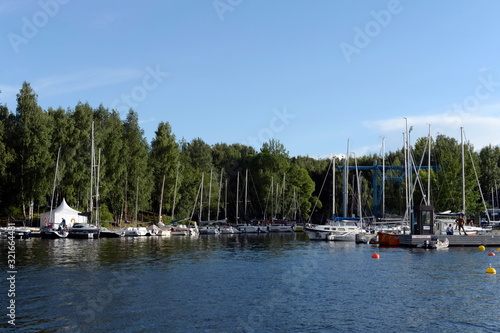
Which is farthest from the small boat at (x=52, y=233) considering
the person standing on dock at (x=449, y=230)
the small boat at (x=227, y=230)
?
the person standing on dock at (x=449, y=230)

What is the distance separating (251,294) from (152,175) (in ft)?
285

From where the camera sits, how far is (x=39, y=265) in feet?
133

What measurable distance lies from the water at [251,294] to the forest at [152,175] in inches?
1668

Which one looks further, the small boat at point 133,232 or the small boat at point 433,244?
the small boat at point 133,232

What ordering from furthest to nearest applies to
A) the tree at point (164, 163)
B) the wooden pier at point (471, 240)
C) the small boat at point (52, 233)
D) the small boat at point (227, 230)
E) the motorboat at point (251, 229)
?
the tree at point (164, 163)
the motorboat at point (251, 229)
the small boat at point (227, 230)
the small boat at point (52, 233)
the wooden pier at point (471, 240)

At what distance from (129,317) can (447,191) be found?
93504 millimetres

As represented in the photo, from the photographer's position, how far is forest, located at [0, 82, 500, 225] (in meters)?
87.8

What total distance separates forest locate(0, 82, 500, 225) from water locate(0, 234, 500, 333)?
42.4m

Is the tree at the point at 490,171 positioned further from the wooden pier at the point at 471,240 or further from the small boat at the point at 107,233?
the small boat at the point at 107,233

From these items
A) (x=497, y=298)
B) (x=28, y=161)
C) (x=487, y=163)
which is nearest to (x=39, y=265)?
(x=497, y=298)

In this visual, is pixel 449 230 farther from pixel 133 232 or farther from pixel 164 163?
pixel 164 163

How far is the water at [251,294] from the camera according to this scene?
74.1ft

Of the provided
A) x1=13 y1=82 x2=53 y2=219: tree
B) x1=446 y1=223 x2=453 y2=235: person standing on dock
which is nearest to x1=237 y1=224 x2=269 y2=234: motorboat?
x1=13 y1=82 x2=53 y2=219: tree

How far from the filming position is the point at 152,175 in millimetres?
113500
